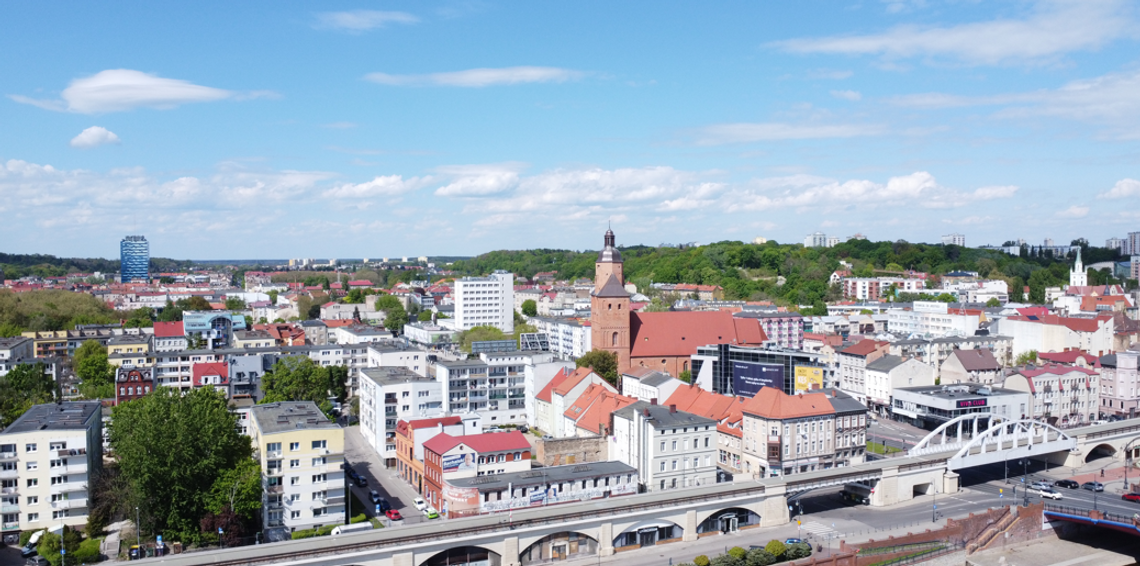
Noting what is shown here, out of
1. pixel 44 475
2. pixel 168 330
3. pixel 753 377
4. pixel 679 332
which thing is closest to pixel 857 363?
pixel 753 377

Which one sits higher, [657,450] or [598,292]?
[598,292]

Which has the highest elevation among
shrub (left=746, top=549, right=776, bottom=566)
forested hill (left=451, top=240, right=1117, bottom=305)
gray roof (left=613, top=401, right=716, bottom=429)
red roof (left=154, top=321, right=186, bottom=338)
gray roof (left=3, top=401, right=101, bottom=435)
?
forested hill (left=451, top=240, right=1117, bottom=305)

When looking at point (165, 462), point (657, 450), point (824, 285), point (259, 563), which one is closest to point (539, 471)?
point (657, 450)

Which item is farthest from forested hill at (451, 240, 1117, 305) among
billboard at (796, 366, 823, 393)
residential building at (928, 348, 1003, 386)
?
billboard at (796, 366, 823, 393)

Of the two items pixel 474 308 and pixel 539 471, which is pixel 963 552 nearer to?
pixel 539 471

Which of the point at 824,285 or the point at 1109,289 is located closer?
the point at 1109,289

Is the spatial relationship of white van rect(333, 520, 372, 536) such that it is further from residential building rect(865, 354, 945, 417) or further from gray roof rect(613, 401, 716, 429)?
residential building rect(865, 354, 945, 417)
